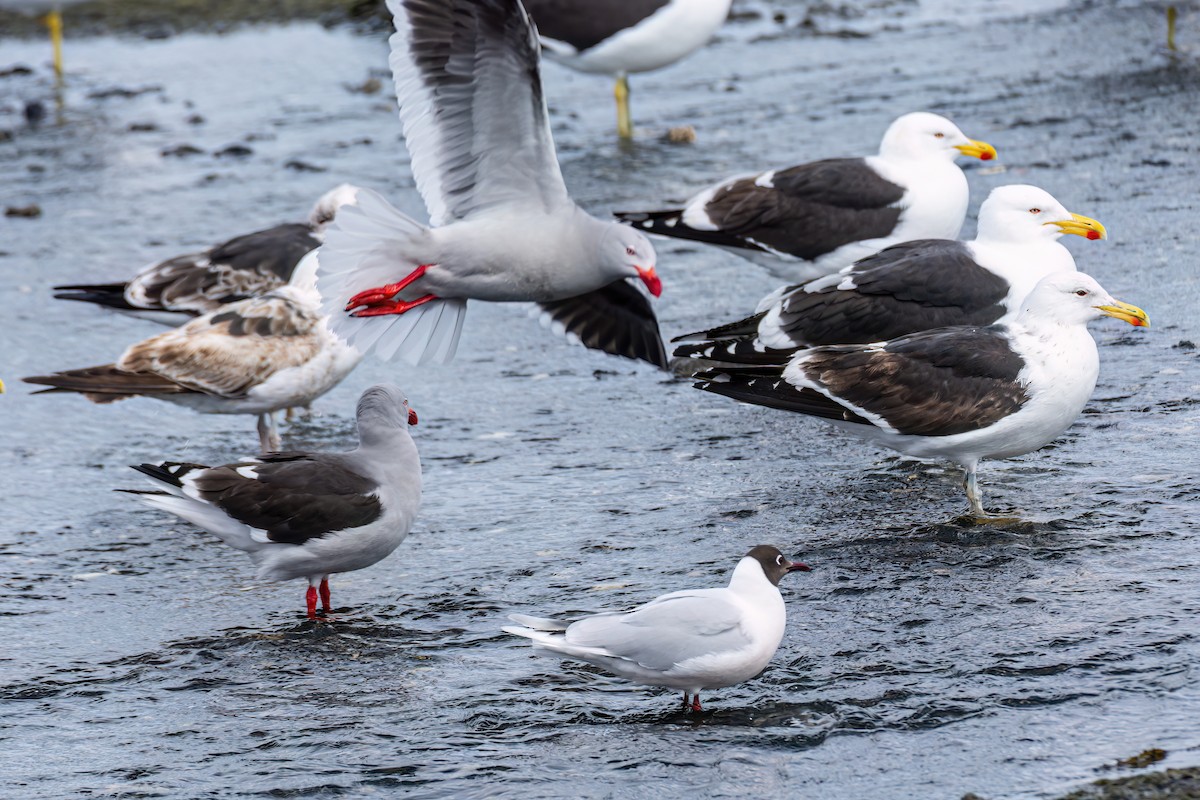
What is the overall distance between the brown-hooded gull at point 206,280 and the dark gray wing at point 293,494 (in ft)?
9.79

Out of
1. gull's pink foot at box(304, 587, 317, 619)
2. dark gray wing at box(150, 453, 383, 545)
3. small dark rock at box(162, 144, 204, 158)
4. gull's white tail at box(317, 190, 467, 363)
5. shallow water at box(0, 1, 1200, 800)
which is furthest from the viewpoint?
small dark rock at box(162, 144, 204, 158)

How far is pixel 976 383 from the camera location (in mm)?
6344

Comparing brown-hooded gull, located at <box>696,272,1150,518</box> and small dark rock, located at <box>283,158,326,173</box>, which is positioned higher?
brown-hooded gull, located at <box>696,272,1150,518</box>

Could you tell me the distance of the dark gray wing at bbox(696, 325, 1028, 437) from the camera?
6.30m

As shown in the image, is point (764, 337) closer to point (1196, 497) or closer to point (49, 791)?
point (1196, 497)

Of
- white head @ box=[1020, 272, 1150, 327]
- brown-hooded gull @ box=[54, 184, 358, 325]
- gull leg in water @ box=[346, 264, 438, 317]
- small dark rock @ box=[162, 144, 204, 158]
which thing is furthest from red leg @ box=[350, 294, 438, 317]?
small dark rock @ box=[162, 144, 204, 158]

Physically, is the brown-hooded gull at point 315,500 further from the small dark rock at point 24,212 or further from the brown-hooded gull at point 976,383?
the small dark rock at point 24,212

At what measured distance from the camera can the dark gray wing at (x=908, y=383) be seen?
6305 millimetres

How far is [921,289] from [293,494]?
2950 millimetres

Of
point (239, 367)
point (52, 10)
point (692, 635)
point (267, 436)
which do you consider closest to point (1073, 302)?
point (692, 635)

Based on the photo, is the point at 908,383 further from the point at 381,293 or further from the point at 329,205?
the point at 329,205

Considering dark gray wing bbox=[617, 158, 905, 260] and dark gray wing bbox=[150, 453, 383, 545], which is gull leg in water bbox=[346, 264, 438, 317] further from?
dark gray wing bbox=[617, 158, 905, 260]

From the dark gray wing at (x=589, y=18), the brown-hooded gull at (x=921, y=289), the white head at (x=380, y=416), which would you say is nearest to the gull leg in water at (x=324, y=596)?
the white head at (x=380, y=416)

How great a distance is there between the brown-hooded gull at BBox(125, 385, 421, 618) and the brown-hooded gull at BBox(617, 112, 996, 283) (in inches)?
117
